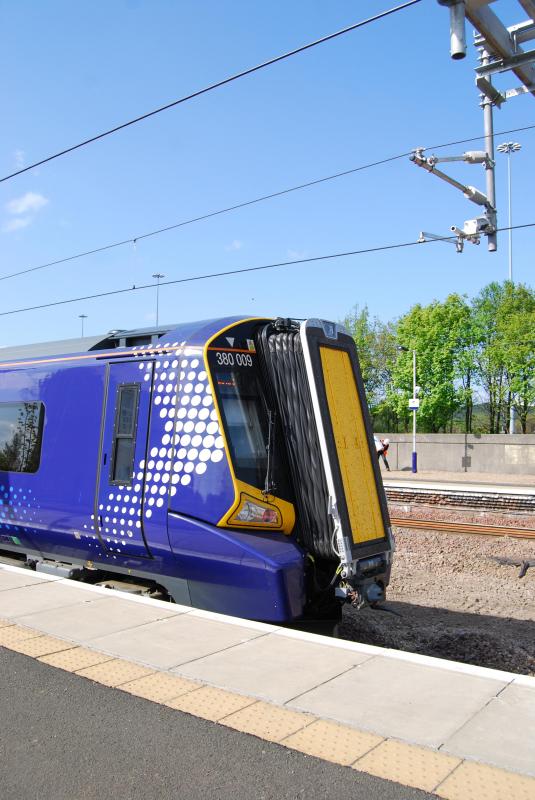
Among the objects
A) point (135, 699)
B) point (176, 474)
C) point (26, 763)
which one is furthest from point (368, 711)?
point (176, 474)

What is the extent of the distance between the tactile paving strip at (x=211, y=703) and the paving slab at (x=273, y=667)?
0.09 m

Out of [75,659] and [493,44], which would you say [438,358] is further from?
[75,659]

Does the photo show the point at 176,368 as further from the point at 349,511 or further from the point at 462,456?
the point at 462,456

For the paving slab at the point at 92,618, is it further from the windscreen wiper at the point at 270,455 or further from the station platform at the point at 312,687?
the windscreen wiper at the point at 270,455

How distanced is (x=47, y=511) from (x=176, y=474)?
2208 mm

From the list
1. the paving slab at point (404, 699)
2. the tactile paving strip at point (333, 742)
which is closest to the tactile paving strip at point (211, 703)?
the paving slab at point (404, 699)

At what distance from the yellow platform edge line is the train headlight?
1.65m

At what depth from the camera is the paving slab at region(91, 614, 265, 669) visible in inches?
200

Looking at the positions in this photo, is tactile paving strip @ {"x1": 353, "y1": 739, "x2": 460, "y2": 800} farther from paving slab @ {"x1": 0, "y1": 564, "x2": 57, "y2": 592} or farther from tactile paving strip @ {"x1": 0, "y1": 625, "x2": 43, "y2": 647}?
paving slab @ {"x1": 0, "y1": 564, "x2": 57, "y2": 592}

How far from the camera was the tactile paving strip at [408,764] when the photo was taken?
10.9 ft

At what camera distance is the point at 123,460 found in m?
6.81

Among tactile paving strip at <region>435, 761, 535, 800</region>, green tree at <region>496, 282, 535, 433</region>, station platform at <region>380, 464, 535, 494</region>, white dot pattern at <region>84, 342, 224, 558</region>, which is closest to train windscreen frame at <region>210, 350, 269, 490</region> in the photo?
white dot pattern at <region>84, 342, 224, 558</region>

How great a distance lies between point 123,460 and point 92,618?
60.4 inches

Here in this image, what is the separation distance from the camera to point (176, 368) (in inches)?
255
